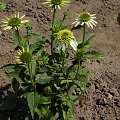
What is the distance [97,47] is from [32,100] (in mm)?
1369

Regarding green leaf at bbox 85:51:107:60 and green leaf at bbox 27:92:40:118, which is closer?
green leaf at bbox 27:92:40:118

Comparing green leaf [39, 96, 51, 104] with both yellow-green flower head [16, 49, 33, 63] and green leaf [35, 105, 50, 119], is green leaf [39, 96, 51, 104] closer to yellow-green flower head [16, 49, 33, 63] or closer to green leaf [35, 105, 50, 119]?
green leaf [35, 105, 50, 119]

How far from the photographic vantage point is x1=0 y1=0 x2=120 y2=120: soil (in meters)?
3.21

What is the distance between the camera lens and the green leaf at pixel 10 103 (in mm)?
2930

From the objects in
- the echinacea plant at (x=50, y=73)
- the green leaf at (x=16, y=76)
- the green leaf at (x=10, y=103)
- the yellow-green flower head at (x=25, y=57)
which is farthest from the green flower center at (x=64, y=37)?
the green leaf at (x=10, y=103)

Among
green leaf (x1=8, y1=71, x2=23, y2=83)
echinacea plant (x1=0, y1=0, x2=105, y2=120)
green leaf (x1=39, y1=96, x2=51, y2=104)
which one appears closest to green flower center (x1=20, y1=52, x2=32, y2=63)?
echinacea plant (x1=0, y1=0, x2=105, y2=120)

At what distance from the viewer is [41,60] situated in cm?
278

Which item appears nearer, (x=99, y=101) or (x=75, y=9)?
(x=99, y=101)

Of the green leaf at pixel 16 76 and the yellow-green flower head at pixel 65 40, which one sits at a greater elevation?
the yellow-green flower head at pixel 65 40

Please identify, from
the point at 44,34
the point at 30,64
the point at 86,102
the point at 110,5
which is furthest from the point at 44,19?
the point at 30,64

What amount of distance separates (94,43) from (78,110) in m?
0.87

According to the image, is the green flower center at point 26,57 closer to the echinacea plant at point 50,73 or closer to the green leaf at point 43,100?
the echinacea plant at point 50,73

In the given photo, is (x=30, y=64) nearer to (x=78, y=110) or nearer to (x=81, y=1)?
(x=78, y=110)

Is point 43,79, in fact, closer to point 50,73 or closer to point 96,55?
point 50,73
